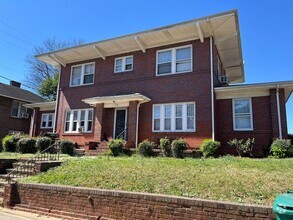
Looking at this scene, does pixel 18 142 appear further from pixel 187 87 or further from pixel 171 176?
pixel 171 176

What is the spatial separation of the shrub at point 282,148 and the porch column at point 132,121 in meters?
7.84

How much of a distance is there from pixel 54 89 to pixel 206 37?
2531 cm

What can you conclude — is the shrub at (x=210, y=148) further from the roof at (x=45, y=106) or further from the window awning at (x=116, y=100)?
the roof at (x=45, y=106)

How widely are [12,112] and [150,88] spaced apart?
690 inches

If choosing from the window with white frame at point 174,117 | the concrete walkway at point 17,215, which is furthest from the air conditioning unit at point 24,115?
the concrete walkway at point 17,215

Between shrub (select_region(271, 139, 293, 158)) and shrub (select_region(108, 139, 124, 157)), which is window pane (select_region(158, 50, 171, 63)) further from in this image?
shrub (select_region(271, 139, 293, 158))

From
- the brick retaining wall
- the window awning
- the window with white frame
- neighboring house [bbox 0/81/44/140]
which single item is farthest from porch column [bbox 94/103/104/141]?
neighboring house [bbox 0/81/44/140]

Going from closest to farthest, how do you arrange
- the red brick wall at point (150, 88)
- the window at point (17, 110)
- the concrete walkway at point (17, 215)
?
1. the concrete walkway at point (17, 215)
2. the red brick wall at point (150, 88)
3. the window at point (17, 110)

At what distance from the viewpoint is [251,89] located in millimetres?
13906

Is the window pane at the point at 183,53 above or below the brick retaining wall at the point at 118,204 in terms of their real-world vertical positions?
above

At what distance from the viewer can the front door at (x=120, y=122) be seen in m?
16.9

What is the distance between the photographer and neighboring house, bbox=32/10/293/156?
13922 millimetres

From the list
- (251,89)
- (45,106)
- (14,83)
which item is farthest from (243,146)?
(14,83)

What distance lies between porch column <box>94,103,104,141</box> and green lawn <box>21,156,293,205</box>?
726cm
